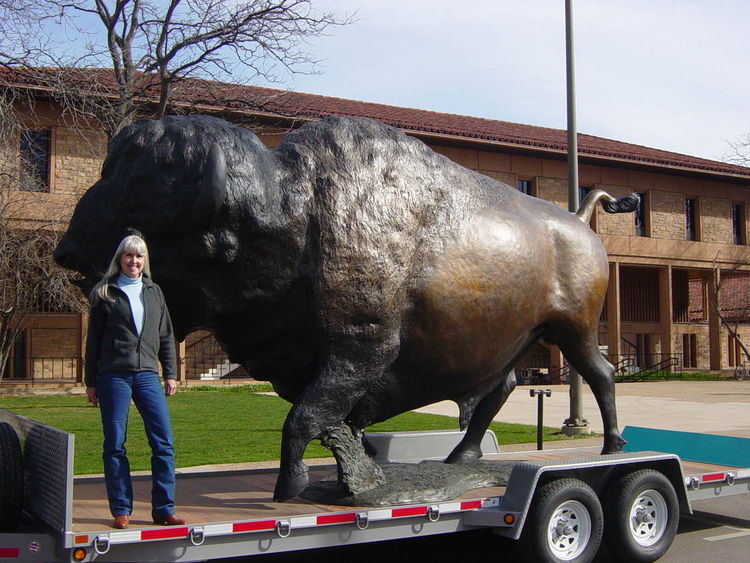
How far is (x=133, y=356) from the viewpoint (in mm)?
4125

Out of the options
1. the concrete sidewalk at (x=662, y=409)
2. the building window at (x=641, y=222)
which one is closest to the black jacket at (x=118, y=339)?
A: the concrete sidewalk at (x=662, y=409)

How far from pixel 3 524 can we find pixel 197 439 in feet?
26.7

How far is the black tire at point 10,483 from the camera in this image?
4.10 metres

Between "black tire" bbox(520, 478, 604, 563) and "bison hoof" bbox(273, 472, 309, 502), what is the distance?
142 centimetres

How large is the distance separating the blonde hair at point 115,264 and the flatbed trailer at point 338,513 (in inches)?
28.3

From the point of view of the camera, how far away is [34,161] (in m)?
20.0

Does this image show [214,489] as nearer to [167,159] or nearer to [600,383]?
[167,159]

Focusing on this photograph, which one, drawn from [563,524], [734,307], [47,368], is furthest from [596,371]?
[734,307]

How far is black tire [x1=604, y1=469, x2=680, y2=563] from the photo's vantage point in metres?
5.40

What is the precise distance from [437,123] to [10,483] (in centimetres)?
2672

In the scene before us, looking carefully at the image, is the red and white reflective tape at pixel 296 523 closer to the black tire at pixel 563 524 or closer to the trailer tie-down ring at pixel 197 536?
the trailer tie-down ring at pixel 197 536

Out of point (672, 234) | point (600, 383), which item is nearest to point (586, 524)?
point (600, 383)

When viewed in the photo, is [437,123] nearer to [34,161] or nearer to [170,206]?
[34,161]

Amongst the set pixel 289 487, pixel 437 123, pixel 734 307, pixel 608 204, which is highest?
pixel 437 123
